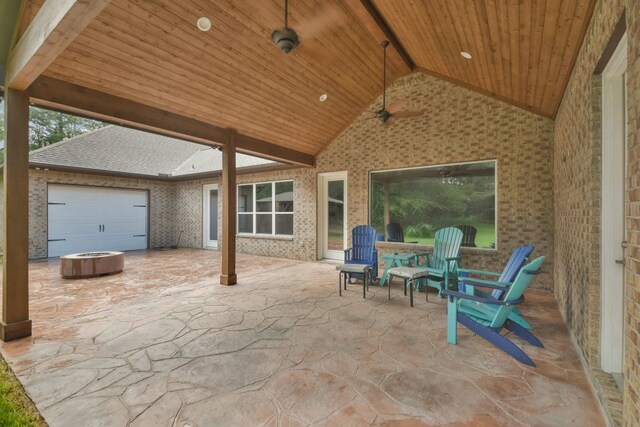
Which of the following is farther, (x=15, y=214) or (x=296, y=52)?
(x=296, y=52)

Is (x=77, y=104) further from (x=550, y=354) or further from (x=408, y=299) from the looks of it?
(x=550, y=354)

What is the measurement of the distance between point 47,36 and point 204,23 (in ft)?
5.75

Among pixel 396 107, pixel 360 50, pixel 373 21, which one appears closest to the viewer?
pixel 373 21

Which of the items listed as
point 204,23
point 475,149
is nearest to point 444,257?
point 475,149

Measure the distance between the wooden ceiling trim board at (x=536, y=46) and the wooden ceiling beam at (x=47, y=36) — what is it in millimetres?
3414

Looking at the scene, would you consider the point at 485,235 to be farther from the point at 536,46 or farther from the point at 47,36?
the point at 47,36

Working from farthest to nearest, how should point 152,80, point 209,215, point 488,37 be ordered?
point 209,215, point 152,80, point 488,37

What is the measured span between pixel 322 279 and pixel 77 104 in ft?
15.5

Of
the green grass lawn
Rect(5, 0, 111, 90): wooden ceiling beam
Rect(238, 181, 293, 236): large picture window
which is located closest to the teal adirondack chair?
the green grass lawn

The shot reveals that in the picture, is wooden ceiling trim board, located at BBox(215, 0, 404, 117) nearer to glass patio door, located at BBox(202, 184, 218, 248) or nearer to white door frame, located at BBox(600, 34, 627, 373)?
white door frame, located at BBox(600, 34, 627, 373)

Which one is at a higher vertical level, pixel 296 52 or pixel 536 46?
pixel 296 52

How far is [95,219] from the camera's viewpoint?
9.24 metres

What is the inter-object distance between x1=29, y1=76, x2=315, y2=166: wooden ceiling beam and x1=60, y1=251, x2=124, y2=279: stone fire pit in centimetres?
351

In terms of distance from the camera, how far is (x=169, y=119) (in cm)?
441
